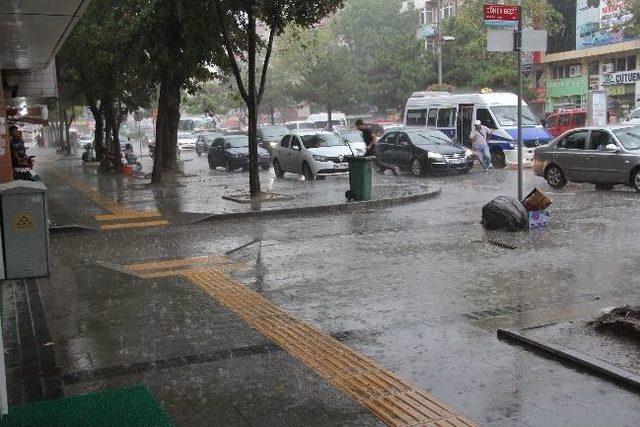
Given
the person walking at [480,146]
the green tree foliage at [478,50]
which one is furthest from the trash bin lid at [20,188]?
the green tree foliage at [478,50]

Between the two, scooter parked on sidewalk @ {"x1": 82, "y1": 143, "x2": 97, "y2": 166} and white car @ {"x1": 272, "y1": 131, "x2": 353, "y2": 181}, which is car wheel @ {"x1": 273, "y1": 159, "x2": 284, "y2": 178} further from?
scooter parked on sidewalk @ {"x1": 82, "y1": 143, "x2": 97, "y2": 166}

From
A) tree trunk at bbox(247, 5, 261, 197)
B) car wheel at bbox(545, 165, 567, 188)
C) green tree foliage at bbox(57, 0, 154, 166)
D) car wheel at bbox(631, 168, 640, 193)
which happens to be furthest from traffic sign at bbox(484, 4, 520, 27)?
green tree foliage at bbox(57, 0, 154, 166)

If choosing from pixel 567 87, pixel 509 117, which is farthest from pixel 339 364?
pixel 567 87

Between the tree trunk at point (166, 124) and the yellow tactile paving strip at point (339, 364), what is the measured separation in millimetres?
14254

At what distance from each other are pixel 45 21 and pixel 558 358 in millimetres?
8577

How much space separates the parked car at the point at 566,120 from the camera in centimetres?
3069

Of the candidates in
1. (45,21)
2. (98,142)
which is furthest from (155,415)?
(98,142)

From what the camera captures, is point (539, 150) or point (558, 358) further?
point (539, 150)

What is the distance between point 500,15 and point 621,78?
112 feet

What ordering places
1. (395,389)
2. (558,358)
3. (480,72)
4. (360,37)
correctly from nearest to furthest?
(395,389) → (558,358) → (480,72) → (360,37)

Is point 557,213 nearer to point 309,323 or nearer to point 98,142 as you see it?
point 309,323

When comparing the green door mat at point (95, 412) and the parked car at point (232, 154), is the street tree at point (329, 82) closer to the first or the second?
the parked car at point (232, 154)

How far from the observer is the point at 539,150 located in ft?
57.2

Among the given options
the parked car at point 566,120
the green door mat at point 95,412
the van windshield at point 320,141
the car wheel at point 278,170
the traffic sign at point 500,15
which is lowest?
the green door mat at point 95,412
